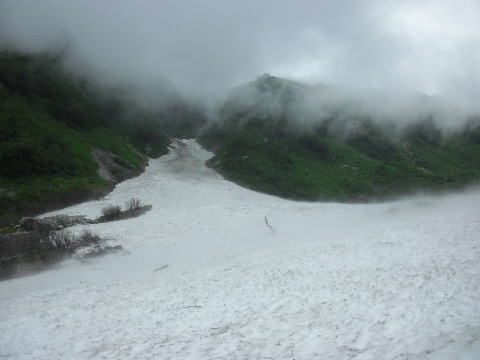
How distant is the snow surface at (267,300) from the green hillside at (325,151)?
148 feet

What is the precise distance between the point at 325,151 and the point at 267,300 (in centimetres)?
8199

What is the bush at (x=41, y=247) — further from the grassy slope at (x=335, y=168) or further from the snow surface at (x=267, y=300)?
the grassy slope at (x=335, y=168)

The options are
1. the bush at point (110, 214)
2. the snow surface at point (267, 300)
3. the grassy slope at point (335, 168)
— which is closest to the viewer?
the snow surface at point (267, 300)

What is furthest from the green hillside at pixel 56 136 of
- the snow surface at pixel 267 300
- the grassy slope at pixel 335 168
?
the grassy slope at pixel 335 168

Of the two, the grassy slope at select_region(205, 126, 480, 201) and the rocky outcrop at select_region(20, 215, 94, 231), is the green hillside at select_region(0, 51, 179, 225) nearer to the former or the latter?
the rocky outcrop at select_region(20, 215, 94, 231)

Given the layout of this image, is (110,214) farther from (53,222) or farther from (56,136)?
(56,136)

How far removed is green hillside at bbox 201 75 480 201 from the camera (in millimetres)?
71438

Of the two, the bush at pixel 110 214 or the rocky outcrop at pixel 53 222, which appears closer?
the rocky outcrop at pixel 53 222

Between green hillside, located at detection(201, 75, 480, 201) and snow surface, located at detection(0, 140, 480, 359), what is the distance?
4506cm

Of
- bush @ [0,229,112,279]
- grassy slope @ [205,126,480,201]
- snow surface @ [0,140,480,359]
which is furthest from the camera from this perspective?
grassy slope @ [205,126,480,201]

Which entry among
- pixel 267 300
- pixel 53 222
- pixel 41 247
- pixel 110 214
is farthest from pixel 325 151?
pixel 267 300

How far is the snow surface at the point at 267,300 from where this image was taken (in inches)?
393

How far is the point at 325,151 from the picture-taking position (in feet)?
300

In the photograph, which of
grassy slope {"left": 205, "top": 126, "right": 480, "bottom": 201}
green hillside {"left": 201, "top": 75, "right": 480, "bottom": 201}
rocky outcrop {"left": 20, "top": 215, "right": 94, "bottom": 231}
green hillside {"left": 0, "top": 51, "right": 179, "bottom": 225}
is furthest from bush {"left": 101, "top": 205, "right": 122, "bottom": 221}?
green hillside {"left": 201, "top": 75, "right": 480, "bottom": 201}
